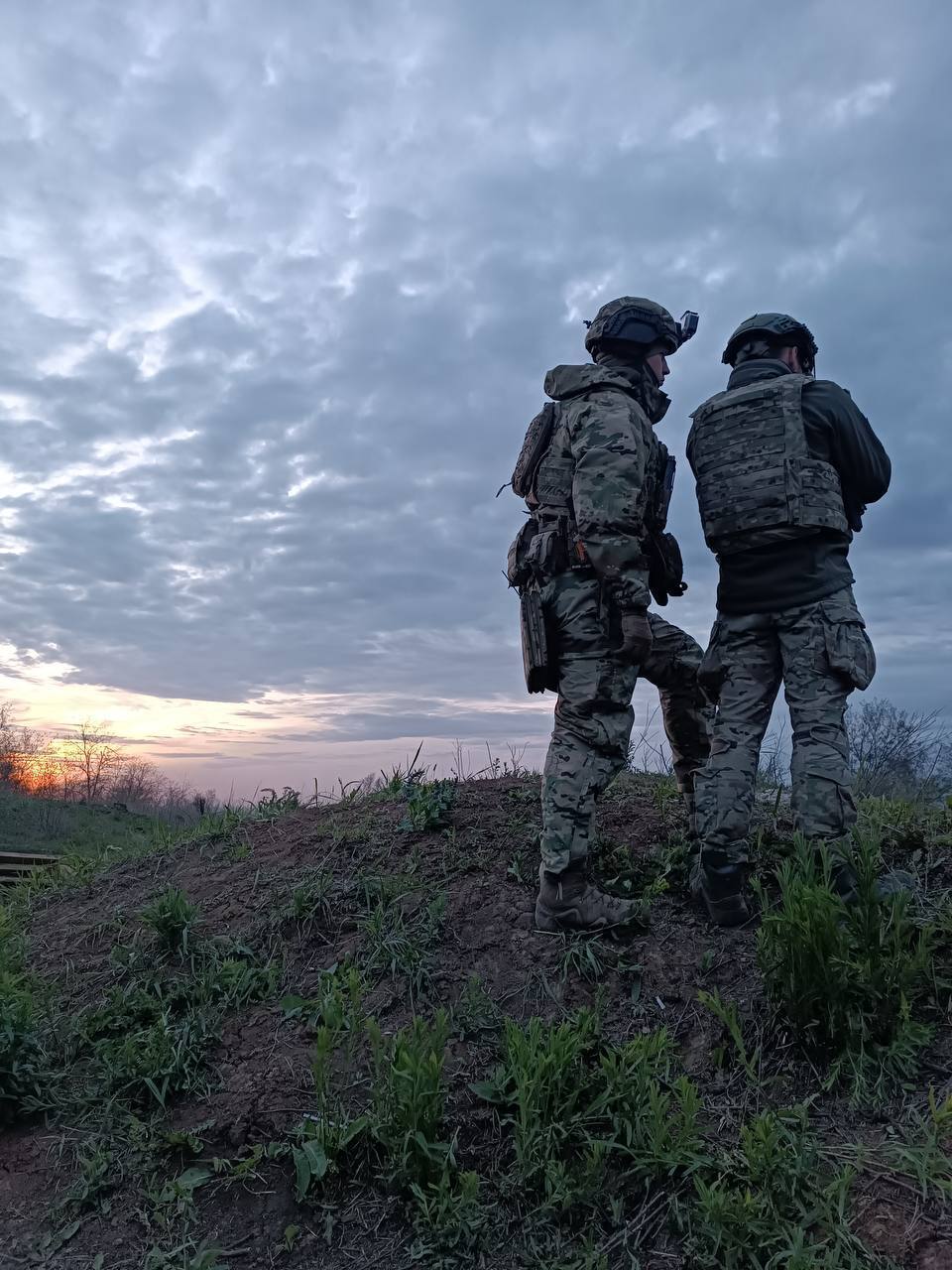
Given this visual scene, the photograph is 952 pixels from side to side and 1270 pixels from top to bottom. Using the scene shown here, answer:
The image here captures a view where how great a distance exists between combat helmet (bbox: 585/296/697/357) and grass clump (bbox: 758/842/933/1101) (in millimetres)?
2667

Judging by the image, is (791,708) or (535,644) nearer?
(791,708)

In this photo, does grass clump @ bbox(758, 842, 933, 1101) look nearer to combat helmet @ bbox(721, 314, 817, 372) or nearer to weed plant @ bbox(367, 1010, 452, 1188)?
weed plant @ bbox(367, 1010, 452, 1188)

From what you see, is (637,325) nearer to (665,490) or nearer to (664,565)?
(665,490)

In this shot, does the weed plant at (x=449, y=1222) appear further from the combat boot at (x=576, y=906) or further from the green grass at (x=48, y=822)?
the green grass at (x=48, y=822)

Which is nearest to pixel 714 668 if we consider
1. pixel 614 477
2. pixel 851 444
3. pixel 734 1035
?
pixel 614 477

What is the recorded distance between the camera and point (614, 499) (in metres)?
4.00

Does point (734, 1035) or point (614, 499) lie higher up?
point (614, 499)

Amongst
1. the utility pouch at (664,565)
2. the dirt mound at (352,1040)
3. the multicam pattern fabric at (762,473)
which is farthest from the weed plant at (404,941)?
the multicam pattern fabric at (762,473)

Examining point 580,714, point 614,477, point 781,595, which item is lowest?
point 580,714

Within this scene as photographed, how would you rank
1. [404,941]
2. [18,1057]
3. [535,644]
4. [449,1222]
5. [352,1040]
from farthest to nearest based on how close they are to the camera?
A: 1. [535,644]
2. [404,941]
3. [18,1057]
4. [352,1040]
5. [449,1222]

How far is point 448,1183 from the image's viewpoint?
8.88 ft

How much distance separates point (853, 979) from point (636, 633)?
63.9 inches

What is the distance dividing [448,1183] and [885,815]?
327 cm

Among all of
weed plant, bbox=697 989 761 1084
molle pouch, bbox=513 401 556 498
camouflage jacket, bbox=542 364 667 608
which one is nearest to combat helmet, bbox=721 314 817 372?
camouflage jacket, bbox=542 364 667 608
